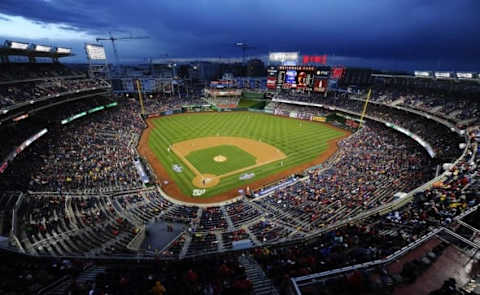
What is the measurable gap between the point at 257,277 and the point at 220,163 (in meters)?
23.6

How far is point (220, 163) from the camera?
108 ft

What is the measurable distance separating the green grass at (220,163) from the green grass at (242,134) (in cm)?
200

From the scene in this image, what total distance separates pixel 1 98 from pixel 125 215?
2616 cm

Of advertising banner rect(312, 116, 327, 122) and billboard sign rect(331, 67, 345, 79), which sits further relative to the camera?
advertising banner rect(312, 116, 327, 122)

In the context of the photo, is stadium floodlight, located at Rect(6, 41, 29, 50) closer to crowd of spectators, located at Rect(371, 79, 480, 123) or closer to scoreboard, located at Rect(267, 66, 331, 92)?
scoreboard, located at Rect(267, 66, 331, 92)

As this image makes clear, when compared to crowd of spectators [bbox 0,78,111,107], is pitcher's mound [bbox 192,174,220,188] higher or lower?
lower

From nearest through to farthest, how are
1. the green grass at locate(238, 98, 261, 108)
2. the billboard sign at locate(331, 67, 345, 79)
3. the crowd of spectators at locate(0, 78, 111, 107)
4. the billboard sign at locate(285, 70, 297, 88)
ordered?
the crowd of spectators at locate(0, 78, 111, 107)
the billboard sign at locate(331, 67, 345, 79)
the billboard sign at locate(285, 70, 297, 88)
the green grass at locate(238, 98, 261, 108)

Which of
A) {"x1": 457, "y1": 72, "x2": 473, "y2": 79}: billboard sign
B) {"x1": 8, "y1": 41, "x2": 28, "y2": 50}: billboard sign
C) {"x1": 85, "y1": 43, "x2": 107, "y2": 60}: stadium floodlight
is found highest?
{"x1": 85, "y1": 43, "x2": 107, "y2": 60}: stadium floodlight

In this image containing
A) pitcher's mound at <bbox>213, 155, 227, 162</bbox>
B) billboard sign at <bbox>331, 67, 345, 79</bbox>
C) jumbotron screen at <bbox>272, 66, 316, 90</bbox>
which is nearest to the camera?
pitcher's mound at <bbox>213, 155, 227, 162</bbox>

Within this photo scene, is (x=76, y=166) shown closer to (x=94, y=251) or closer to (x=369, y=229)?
(x=94, y=251)

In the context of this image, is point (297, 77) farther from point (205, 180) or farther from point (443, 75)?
point (205, 180)

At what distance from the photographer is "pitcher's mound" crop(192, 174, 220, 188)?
87.7 ft

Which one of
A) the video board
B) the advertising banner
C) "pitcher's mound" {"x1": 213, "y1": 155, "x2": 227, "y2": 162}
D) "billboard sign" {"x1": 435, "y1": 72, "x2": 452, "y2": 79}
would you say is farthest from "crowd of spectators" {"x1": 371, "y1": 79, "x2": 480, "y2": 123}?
"pitcher's mound" {"x1": 213, "y1": 155, "x2": 227, "y2": 162}

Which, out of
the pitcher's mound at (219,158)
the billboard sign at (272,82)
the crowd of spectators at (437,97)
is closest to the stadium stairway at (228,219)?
the pitcher's mound at (219,158)
